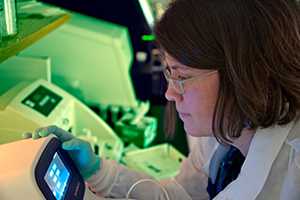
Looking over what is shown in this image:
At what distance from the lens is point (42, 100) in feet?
5.17

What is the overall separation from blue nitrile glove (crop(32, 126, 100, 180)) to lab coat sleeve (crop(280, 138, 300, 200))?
49cm

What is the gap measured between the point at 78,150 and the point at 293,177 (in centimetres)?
52

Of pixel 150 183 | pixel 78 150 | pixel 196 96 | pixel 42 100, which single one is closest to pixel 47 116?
pixel 42 100

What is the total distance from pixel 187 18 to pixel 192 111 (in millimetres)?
226

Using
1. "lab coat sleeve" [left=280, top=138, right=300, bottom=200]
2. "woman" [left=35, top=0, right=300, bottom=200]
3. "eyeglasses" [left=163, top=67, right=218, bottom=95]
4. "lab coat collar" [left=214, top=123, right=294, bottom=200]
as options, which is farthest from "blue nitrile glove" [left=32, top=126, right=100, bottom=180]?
"lab coat sleeve" [left=280, top=138, right=300, bottom=200]

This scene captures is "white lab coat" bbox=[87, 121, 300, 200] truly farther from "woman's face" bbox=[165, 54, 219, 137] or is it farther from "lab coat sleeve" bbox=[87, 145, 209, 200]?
"lab coat sleeve" bbox=[87, 145, 209, 200]

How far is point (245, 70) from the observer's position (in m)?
1.20

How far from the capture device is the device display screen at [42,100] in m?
1.52

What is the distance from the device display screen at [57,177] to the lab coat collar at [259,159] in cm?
42

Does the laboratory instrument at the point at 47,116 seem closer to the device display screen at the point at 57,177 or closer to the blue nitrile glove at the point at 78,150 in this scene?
the blue nitrile glove at the point at 78,150

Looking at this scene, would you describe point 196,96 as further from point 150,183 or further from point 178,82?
point 150,183

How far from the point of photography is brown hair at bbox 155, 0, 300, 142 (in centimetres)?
120

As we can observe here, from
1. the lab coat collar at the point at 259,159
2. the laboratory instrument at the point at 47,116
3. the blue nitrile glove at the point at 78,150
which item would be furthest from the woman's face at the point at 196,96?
the laboratory instrument at the point at 47,116

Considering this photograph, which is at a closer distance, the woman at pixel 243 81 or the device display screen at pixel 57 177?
the device display screen at pixel 57 177
